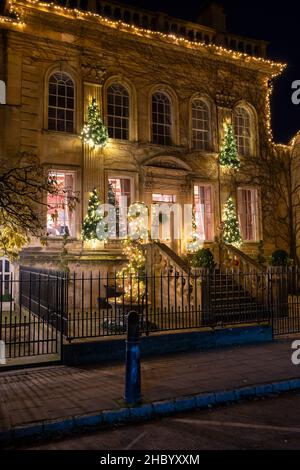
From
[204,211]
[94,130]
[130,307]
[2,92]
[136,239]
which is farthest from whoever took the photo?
[204,211]

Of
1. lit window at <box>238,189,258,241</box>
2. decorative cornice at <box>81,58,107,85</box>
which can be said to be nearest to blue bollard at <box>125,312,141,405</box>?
decorative cornice at <box>81,58,107,85</box>

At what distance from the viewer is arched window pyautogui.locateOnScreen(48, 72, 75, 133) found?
15.9 meters

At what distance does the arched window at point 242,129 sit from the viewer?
19.7 meters

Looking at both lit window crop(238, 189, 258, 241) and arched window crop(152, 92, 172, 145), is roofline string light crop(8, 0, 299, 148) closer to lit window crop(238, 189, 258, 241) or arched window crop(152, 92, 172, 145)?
arched window crop(152, 92, 172, 145)

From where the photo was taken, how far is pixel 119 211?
16.5 m

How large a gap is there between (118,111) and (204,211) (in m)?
5.90

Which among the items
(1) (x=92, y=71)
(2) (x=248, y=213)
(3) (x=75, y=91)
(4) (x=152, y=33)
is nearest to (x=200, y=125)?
(4) (x=152, y=33)

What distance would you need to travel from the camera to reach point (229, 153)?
A: 60.6ft

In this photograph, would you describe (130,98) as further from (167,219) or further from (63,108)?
(167,219)

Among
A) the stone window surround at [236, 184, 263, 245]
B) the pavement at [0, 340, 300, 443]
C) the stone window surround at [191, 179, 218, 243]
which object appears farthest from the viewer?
the stone window surround at [236, 184, 263, 245]

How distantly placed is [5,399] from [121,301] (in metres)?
5.05

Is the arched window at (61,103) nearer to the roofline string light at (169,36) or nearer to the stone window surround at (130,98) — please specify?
the stone window surround at (130,98)

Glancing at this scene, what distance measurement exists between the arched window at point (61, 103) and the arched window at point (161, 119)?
366cm

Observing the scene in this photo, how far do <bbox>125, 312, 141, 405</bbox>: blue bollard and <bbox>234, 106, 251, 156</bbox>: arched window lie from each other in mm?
15035
